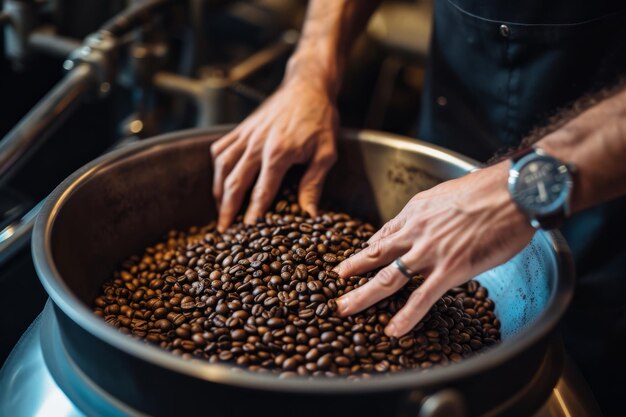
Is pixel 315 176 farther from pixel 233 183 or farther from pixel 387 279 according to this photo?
pixel 387 279

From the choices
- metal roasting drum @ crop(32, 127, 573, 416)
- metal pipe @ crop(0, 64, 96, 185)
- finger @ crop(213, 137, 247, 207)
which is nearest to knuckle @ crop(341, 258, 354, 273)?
metal roasting drum @ crop(32, 127, 573, 416)

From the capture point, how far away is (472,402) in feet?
2.39

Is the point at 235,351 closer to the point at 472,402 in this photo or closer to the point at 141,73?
the point at 472,402

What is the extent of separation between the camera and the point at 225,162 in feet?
4.00

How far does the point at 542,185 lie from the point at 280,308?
40 centimetres

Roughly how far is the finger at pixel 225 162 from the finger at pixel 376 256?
0.35 metres

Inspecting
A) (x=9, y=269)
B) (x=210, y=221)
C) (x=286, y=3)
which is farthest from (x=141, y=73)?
(x=286, y=3)

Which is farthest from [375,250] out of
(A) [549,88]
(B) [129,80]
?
(B) [129,80]

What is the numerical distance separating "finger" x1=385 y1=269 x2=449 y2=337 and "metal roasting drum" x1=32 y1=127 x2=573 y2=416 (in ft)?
0.39

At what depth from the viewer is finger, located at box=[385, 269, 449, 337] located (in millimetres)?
862

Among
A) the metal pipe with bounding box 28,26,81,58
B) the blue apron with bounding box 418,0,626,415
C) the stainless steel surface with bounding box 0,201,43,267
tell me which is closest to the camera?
the stainless steel surface with bounding box 0,201,43,267

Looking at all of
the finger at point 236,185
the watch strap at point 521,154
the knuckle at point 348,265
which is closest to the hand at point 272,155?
the finger at point 236,185

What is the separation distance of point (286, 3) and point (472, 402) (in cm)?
233

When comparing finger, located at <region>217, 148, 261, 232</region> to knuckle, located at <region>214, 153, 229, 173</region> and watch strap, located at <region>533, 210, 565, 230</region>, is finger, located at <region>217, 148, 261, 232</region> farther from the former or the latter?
watch strap, located at <region>533, 210, 565, 230</region>
